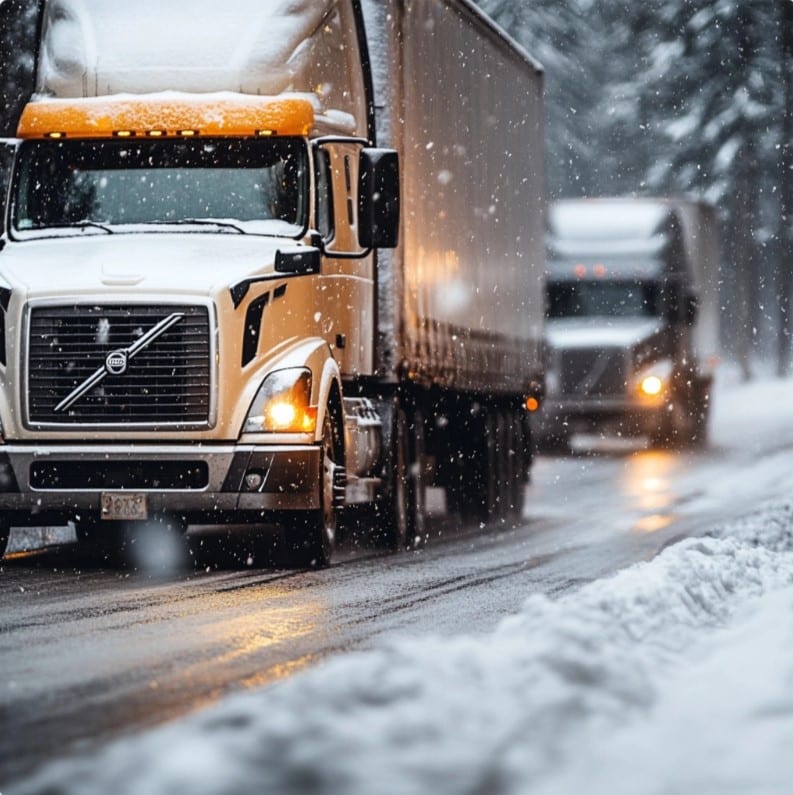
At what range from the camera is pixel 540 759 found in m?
5.73

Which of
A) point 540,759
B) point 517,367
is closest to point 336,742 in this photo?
point 540,759

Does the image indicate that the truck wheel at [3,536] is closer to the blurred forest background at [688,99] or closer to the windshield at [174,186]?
the windshield at [174,186]

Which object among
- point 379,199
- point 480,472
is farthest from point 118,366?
point 480,472

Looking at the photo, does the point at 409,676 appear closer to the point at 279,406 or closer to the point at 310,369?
the point at 279,406

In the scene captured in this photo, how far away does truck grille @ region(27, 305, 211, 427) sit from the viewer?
43.9ft

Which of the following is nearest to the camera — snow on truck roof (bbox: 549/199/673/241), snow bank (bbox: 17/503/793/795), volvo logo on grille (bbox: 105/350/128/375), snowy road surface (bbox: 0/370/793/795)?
snow bank (bbox: 17/503/793/795)

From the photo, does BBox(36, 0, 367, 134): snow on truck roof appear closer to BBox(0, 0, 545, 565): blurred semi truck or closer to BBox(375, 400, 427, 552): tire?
BBox(0, 0, 545, 565): blurred semi truck

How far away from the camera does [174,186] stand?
14094 millimetres

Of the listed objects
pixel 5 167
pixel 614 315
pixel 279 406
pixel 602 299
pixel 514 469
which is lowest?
pixel 514 469

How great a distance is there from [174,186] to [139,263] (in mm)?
799

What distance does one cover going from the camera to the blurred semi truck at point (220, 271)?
13.4 metres

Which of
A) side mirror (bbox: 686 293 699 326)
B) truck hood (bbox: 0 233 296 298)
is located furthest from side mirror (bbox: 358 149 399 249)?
side mirror (bbox: 686 293 699 326)

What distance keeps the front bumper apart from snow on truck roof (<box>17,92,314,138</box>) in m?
2.23

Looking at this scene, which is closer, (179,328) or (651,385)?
(179,328)
